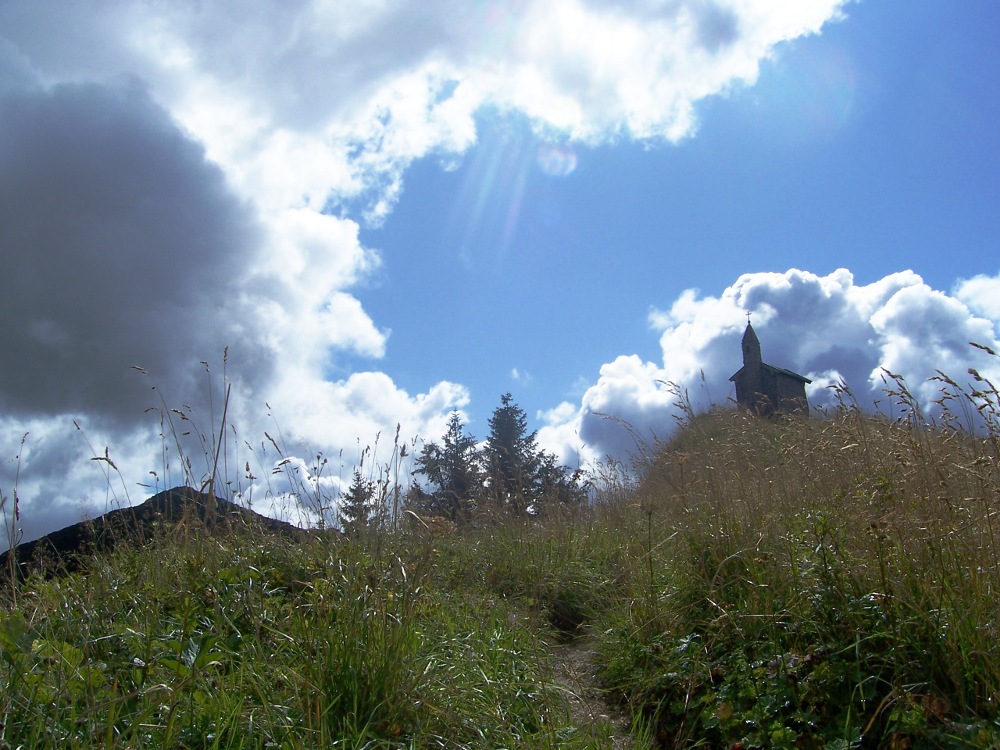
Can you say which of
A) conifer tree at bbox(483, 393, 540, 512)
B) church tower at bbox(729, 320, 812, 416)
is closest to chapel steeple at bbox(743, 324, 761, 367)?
church tower at bbox(729, 320, 812, 416)

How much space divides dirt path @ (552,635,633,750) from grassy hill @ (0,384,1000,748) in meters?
0.02

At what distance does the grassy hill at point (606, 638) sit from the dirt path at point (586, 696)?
Answer: 0.02m

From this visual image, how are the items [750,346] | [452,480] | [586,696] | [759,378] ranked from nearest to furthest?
[586,696] < [452,480] < [759,378] < [750,346]

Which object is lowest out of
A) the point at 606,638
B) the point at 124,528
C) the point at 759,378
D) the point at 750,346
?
the point at 606,638

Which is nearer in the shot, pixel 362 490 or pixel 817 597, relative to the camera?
pixel 817 597

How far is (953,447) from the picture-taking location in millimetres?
3756

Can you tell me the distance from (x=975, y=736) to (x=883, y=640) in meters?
0.62

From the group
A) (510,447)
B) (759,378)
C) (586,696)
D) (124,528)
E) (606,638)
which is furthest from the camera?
(759,378)

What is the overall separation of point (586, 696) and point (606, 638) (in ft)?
1.82

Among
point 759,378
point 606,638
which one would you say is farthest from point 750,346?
point 606,638

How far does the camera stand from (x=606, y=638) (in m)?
4.18

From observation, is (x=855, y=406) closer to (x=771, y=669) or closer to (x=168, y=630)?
(x=771, y=669)

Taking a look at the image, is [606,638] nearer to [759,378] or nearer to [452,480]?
[452,480]

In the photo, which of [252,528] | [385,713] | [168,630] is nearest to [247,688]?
[385,713]
